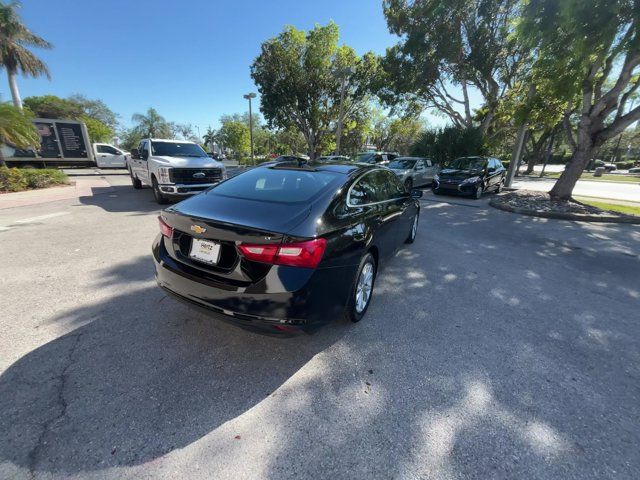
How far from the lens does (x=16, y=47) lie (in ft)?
70.4

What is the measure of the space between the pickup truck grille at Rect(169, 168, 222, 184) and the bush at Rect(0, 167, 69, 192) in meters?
6.71

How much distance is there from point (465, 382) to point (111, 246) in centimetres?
547

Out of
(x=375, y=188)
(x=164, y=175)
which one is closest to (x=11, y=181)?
(x=164, y=175)

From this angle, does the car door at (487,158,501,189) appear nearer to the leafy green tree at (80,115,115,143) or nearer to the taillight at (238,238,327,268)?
the taillight at (238,238,327,268)

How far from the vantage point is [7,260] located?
420 cm

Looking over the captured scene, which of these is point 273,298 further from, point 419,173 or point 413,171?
point 419,173

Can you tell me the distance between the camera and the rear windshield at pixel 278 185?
277 centimetres

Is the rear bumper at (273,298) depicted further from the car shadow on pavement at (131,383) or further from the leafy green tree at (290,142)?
the leafy green tree at (290,142)

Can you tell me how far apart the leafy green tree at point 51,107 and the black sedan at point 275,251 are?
58.0 metres

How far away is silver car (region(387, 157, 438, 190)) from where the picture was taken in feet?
42.1

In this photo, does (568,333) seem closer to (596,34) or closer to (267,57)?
(596,34)

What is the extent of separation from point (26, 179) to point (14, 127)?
5.82 feet

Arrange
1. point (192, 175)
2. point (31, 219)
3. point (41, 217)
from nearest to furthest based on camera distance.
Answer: point (31, 219) → point (41, 217) → point (192, 175)

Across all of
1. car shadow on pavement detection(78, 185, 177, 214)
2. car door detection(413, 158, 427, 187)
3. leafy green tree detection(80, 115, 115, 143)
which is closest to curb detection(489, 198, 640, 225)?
car door detection(413, 158, 427, 187)
